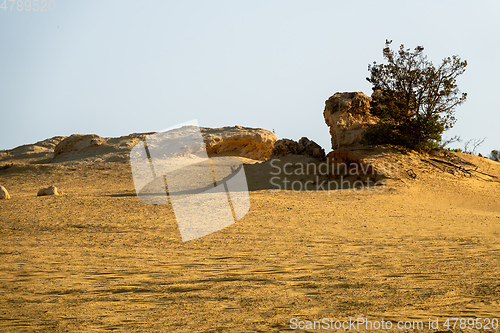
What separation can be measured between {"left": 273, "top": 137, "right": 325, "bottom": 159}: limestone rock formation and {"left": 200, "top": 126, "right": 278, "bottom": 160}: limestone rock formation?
5.93m

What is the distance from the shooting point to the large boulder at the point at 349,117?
60.2 ft

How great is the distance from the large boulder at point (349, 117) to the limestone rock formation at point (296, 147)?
1.46 metres

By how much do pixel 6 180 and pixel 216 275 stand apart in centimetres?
1658

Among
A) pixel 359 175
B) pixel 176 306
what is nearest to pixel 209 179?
pixel 359 175

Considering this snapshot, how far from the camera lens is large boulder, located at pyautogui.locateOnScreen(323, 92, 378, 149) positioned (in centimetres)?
1834

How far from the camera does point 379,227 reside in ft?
30.2

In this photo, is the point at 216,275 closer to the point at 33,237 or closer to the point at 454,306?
the point at 454,306

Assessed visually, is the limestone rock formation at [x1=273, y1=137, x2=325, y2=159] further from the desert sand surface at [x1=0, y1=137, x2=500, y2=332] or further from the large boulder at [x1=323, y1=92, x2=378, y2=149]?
the desert sand surface at [x1=0, y1=137, x2=500, y2=332]
